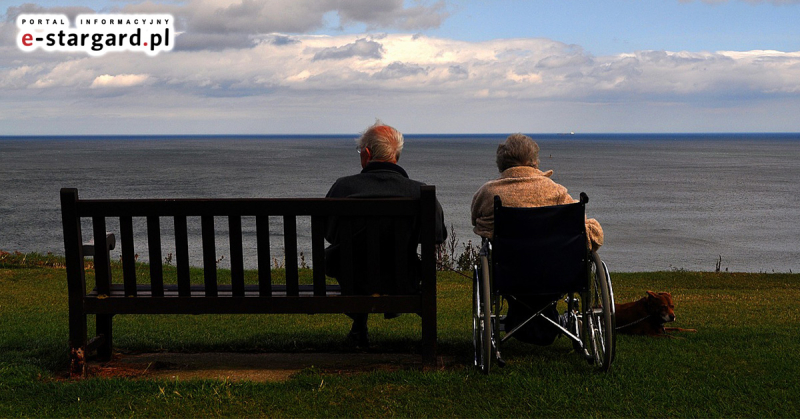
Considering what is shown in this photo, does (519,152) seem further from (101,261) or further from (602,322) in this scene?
(101,261)

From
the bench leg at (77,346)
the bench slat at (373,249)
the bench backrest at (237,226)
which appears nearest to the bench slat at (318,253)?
the bench backrest at (237,226)

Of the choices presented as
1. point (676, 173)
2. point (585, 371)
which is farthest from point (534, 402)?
point (676, 173)

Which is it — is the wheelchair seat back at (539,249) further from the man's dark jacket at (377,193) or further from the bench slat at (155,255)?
the bench slat at (155,255)

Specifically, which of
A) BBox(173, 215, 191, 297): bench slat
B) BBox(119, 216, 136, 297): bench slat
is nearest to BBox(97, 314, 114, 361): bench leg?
BBox(119, 216, 136, 297): bench slat

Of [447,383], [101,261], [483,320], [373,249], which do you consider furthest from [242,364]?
[483,320]

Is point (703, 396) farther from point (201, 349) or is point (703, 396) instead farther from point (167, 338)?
point (167, 338)

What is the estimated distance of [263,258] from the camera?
4555 millimetres

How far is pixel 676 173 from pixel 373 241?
76.4 meters

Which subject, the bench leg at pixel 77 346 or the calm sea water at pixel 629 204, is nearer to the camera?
the bench leg at pixel 77 346

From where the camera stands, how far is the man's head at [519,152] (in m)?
4.83

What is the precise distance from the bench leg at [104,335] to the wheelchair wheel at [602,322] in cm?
322

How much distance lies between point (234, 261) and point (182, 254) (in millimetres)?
322

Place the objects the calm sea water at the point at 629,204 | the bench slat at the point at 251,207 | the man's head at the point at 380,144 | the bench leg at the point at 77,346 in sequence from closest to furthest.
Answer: the bench slat at the point at 251,207 → the bench leg at the point at 77,346 → the man's head at the point at 380,144 → the calm sea water at the point at 629,204

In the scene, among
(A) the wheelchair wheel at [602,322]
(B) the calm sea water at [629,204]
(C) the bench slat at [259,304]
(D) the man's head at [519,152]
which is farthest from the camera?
(B) the calm sea water at [629,204]
